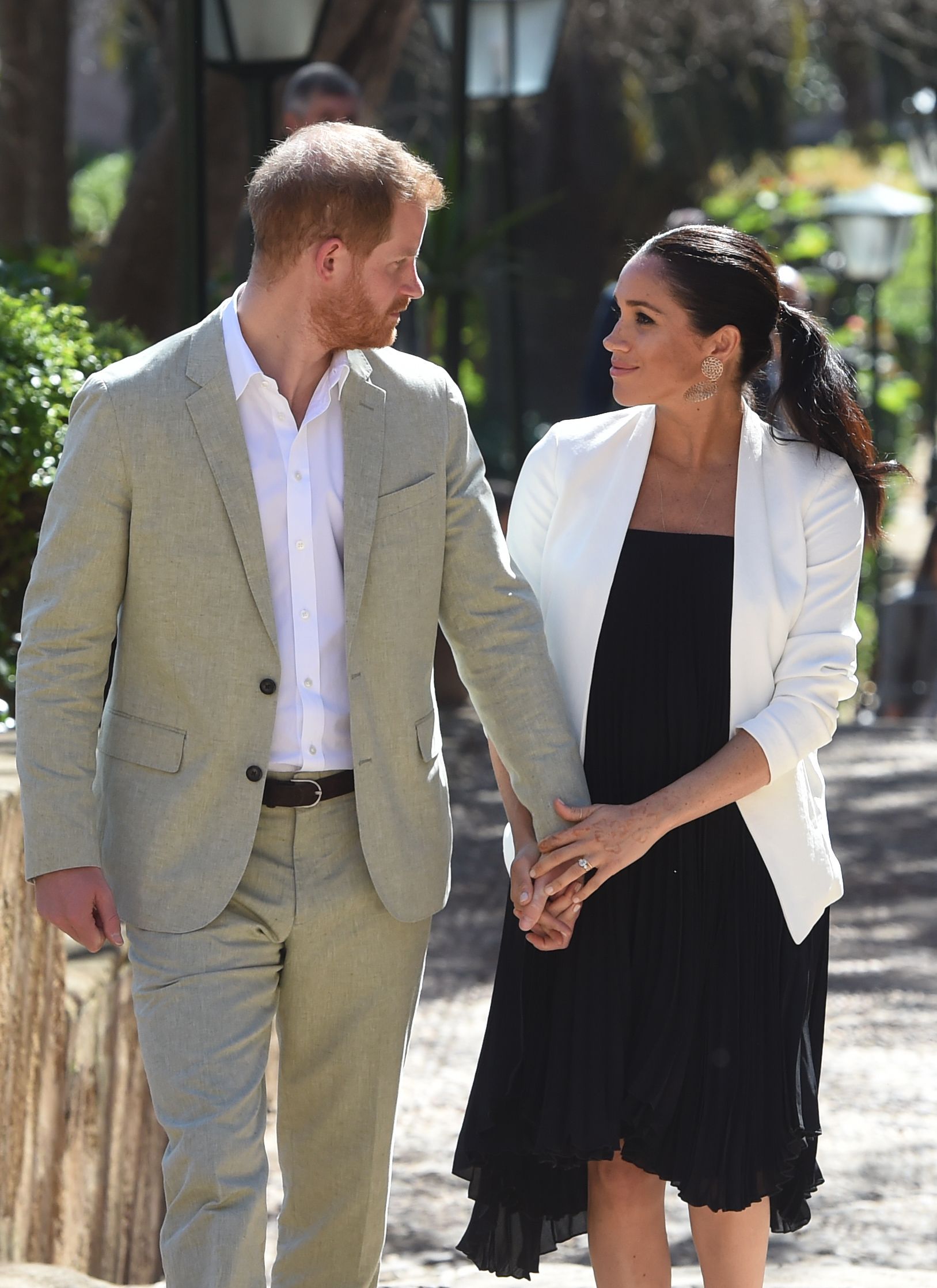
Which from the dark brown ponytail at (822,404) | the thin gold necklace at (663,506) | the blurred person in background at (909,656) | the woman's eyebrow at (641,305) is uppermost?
the woman's eyebrow at (641,305)

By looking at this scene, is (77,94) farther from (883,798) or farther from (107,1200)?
(107,1200)

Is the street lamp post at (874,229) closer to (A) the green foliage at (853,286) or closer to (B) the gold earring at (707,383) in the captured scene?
(A) the green foliage at (853,286)

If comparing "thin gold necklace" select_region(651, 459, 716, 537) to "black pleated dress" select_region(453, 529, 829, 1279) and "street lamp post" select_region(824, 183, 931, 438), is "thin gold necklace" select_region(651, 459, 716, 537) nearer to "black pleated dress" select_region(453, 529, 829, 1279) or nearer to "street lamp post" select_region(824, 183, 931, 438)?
"black pleated dress" select_region(453, 529, 829, 1279)

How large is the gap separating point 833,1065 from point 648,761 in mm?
2816

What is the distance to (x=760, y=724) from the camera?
9.70ft

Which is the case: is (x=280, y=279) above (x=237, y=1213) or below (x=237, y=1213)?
above

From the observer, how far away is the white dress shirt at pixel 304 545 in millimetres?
2746

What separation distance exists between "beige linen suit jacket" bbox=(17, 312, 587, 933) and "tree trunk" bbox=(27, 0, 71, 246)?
8.84 m

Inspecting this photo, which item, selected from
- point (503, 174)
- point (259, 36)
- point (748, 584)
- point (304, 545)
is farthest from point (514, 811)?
point (503, 174)

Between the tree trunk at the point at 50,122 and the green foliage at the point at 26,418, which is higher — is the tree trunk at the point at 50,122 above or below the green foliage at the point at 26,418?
above

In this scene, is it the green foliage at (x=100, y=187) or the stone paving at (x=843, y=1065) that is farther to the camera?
the green foliage at (x=100, y=187)

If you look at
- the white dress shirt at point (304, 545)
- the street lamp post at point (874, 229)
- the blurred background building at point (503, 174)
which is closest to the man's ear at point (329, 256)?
the white dress shirt at point (304, 545)

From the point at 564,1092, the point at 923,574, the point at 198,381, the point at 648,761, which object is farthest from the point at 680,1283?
the point at 923,574

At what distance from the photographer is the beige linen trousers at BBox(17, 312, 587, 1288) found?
8.68ft
